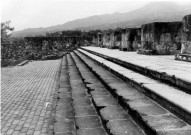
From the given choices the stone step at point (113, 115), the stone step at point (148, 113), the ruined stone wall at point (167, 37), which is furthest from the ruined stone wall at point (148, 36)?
the stone step at point (148, 113)

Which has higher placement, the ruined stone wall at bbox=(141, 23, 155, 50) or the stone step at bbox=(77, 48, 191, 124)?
the ruined stone wall at bbox=(141, 23, 155, 50)

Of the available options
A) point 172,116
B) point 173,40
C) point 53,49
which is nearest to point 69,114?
point 172,116

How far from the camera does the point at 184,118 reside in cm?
225

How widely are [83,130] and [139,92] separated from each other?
43.8 inches

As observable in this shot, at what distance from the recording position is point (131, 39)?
974 centimetres

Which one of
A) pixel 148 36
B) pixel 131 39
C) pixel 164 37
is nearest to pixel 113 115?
pixel 164 37

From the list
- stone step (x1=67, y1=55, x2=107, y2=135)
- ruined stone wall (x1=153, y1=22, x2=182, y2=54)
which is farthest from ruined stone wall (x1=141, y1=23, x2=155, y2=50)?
stone step (x1=67, y1=55, x2=107, y2=135)

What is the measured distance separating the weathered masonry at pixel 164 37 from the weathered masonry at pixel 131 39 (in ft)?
7.31

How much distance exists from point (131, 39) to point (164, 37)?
2.90 metres

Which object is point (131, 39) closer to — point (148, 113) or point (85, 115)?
point (85, 115)

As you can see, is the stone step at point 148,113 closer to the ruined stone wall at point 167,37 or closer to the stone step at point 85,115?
the stone step at point 85,115

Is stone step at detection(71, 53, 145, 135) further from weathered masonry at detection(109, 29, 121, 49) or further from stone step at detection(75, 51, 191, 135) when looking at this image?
weathered masonry at detection(109, 29, 121, 49)

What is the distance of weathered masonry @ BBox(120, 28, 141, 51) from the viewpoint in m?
9.47

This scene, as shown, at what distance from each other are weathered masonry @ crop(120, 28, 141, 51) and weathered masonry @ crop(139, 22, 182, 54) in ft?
7.31
